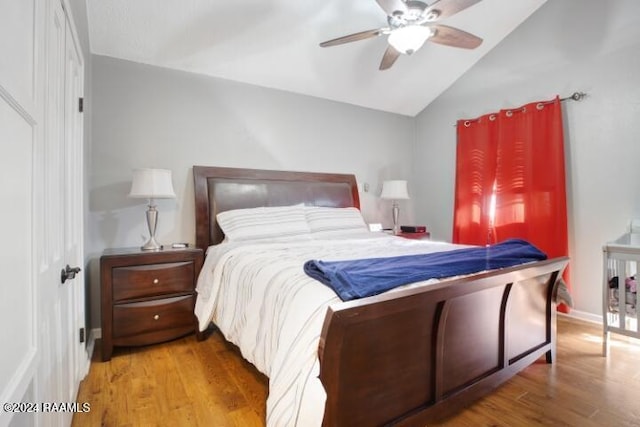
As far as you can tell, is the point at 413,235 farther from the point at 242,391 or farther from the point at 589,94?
the point at 242,391

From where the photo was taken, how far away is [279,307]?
1.47 meters

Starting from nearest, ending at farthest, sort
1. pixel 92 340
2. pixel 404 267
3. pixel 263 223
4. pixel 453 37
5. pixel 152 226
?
1. pixel 404 267
2. pixel 453 37
3. pixel 92 340
4. pixel 152 226
5. pixel 263 223

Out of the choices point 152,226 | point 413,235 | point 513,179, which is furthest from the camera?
point 413,235

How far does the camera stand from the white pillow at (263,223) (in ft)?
9.20

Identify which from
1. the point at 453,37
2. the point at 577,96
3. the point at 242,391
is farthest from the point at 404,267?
the point at 577,96

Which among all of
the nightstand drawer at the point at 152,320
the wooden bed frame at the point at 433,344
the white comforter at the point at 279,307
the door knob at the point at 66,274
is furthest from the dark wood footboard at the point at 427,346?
the nightstand drawer at the point at 152,320

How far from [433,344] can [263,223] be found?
1818 millimetres

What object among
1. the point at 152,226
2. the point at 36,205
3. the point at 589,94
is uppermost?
the point at 589,94

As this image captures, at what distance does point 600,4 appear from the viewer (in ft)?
9.64

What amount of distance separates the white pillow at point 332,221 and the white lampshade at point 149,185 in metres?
1.31

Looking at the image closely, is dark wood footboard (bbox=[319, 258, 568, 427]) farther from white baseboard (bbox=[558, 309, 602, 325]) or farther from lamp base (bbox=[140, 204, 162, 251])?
lamp base (bbox=[140, 204, 162, 251])

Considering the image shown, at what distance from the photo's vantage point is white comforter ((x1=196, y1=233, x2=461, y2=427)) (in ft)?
3.97

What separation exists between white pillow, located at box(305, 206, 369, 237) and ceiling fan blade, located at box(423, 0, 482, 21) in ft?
6.23

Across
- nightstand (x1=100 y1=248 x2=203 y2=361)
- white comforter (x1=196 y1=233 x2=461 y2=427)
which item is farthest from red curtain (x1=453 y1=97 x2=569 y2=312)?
nightstand (x1=100 y1=248 x2=203 y2=361)
